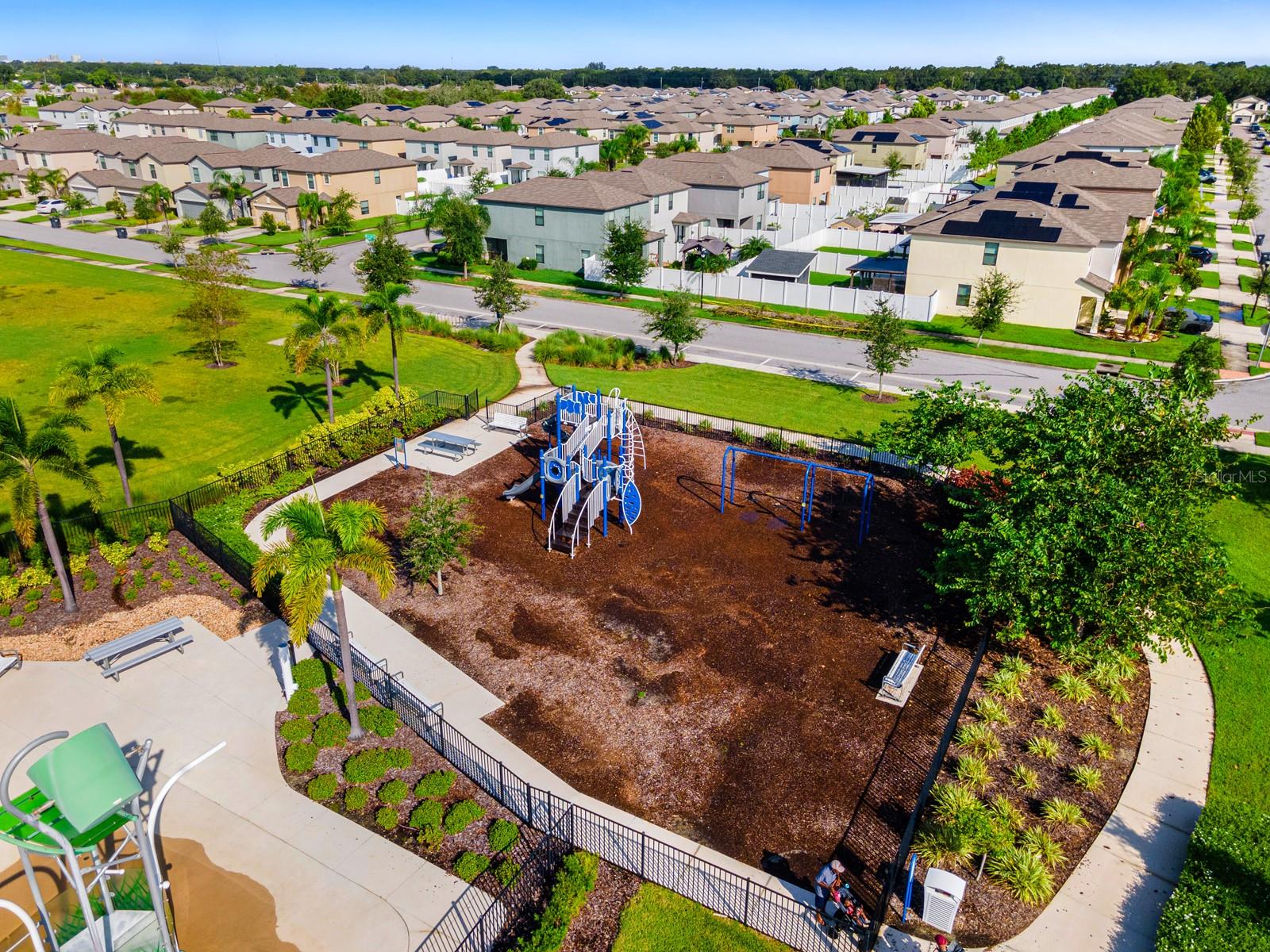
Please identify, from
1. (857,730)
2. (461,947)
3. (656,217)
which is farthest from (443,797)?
(656,217)

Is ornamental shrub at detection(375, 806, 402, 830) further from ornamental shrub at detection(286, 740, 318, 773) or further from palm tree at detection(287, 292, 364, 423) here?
palm tree at detection(287, 292, 364, 423)

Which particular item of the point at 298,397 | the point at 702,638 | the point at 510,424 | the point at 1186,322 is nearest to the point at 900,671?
the point at 702,638

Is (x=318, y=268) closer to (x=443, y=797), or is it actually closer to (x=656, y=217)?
(x=656, y=217)

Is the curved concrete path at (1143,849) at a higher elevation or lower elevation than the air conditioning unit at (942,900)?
lower

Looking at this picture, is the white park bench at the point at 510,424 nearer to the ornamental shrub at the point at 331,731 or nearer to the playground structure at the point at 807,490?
the playground structure at the point at 807,490

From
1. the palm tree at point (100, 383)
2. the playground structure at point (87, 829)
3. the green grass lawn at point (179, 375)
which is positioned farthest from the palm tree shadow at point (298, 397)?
the playground structure at point (87, 829)

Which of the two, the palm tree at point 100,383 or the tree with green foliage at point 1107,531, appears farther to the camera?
the palm tree at point 100,383

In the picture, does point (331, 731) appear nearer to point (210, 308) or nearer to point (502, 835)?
point (502, 835)
